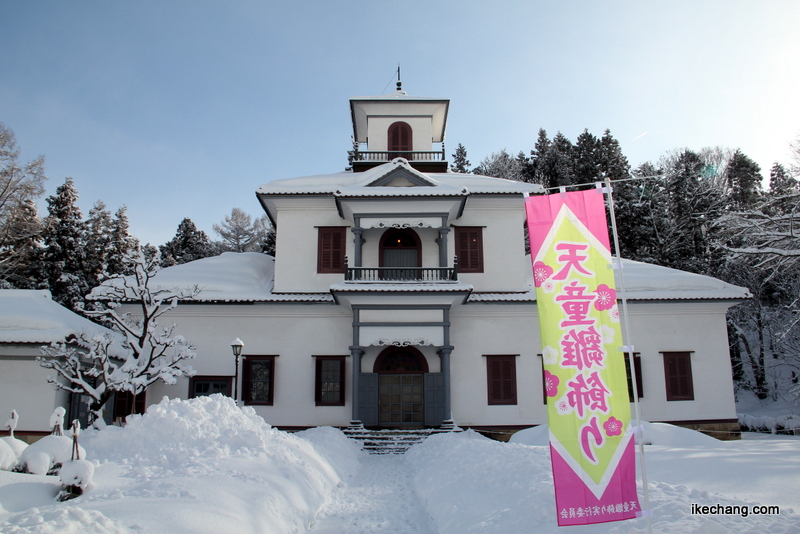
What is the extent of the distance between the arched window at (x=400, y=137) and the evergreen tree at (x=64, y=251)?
21.8m

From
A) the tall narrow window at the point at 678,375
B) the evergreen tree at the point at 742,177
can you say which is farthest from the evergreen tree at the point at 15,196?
the evergreen tree at the point at 742,177

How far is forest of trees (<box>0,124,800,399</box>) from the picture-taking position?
27.7m

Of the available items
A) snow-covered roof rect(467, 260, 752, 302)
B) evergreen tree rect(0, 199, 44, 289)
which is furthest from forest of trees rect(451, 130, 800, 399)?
evergreen tree rect(0, 199, 44, 289)

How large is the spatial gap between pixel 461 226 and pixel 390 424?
26.9 ft

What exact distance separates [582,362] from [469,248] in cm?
1595

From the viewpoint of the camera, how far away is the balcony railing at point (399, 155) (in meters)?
25.5

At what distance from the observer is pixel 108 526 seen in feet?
16.7

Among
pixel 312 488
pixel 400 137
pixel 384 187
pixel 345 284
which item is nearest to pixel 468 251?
pixel 384 187

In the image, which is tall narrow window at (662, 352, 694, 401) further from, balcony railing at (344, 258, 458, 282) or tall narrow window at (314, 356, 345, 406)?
tall narrow window at (314, 356, 345, 406)

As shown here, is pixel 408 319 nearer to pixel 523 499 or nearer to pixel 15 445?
pixel 523 499

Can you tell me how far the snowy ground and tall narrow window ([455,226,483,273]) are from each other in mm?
9810

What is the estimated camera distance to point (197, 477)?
24.9 ft

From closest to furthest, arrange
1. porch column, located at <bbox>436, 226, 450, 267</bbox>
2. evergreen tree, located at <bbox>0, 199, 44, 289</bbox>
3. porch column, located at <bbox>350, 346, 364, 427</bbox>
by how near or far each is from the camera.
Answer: porch column, located at <bbox>350, 346, 364, 427</bbox> → porch column, located at <bbox>436, 226, 450, 267</bbox> → evergreen tree, located at <bbox>0, 199, 44, 289</bbox>

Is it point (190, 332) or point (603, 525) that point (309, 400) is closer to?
point (190, 332)
